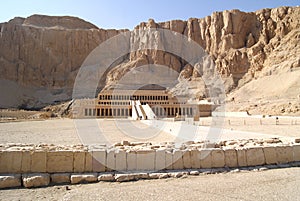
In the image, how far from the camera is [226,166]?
298 inches

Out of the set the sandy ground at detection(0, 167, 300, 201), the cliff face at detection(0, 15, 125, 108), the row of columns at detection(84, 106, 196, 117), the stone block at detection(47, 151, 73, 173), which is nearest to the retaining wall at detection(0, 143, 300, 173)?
the stone block at detection(47, 151, 73, 173)

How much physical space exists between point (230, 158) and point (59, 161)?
500 cm

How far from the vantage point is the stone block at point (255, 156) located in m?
7.69

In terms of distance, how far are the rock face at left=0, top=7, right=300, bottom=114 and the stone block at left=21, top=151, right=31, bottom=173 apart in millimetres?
62269

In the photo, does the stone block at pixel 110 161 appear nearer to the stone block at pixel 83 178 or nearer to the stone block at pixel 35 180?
the stone block at pixel 83 178

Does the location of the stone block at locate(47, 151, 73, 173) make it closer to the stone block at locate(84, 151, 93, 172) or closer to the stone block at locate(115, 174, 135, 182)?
the stone block at locate(84, 151, 93, 172)

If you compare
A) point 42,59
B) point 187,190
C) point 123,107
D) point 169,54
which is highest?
point 169,54

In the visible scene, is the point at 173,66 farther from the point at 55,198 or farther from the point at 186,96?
the point at 55,198

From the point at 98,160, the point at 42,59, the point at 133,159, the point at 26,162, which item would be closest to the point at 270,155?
the point at 133,159

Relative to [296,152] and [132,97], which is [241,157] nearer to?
[296,152]

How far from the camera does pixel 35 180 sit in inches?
250

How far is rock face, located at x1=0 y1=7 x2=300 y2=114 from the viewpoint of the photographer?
73312 mm

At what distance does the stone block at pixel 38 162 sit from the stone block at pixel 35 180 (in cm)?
28

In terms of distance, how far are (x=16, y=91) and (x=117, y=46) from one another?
143 feet
